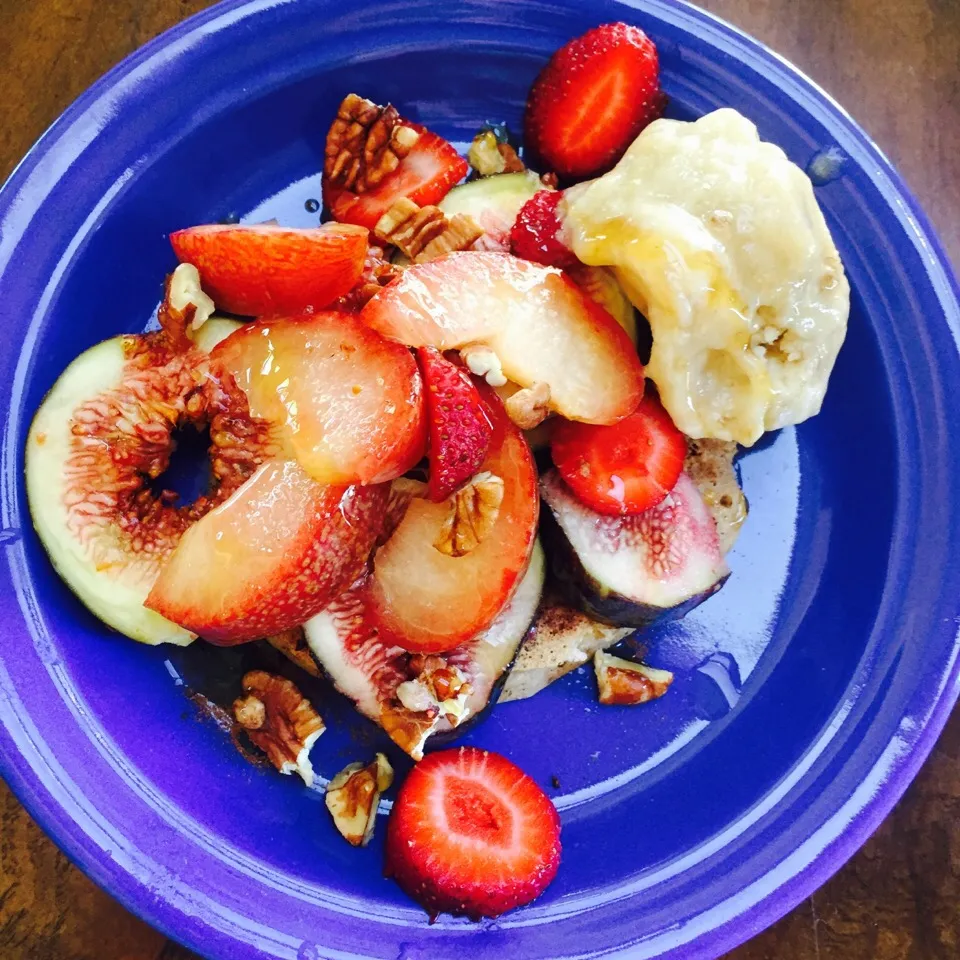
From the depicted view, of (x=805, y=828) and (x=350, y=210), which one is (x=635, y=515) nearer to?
(x=805, y=828)

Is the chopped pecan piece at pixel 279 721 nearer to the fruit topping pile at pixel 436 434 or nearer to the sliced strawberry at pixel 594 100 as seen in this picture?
the fruit topping pile at pixel 436 434

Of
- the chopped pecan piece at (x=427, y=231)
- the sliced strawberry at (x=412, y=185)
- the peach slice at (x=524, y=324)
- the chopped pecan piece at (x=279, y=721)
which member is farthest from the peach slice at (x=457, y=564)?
the sliced strawberry at (x=412, y=185)

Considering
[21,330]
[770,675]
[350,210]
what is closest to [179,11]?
[350,210]

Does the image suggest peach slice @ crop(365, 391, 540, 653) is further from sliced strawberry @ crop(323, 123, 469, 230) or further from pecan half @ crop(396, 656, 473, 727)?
sliced strawberry @ crop(323, 123, 469, 230)

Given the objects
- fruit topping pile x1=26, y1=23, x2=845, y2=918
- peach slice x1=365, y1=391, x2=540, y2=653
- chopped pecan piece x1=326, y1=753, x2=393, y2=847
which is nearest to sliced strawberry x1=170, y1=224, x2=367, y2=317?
fruit topping pile x1=26, y1=23, x2=845, y2=918

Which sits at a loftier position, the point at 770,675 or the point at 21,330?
the point at 21,330

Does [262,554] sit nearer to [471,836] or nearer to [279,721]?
Result: [279,721]
